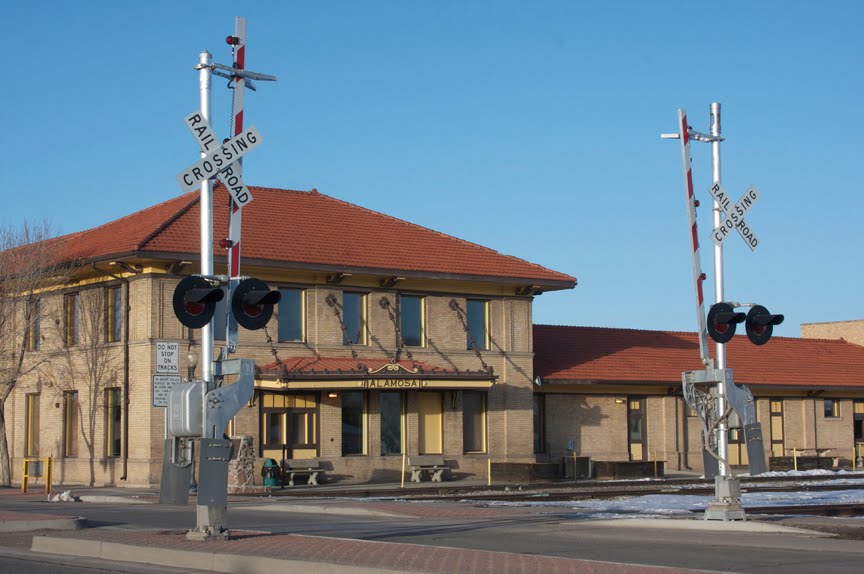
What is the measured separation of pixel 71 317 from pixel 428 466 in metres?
12.3

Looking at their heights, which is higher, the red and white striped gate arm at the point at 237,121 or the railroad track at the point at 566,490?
the red and white striped gate arm at the point at 237,121

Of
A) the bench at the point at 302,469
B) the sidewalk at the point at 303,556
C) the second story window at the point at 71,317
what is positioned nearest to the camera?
the sidewalk at the point at 303,556

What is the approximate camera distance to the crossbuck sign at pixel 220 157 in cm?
1497

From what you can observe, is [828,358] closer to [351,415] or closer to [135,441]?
[351,415]

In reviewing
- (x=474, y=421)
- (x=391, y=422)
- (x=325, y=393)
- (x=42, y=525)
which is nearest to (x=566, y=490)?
(x=391, y=422)

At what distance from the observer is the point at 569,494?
1138 inches

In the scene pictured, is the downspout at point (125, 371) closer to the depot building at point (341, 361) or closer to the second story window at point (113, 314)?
the depot building at point (341, 361)

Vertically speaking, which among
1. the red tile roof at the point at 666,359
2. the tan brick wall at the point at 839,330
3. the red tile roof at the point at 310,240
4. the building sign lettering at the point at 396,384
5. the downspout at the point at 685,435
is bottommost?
the downspout at the point at 685,435

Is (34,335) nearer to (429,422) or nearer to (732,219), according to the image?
(429,422)

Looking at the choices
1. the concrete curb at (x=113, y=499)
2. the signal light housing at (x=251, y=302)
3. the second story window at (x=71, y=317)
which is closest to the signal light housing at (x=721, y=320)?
→ the signal light housing at (x=251, y=302)

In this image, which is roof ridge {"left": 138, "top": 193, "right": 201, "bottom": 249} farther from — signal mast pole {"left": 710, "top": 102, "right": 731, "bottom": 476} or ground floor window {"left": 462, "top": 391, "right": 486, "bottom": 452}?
signal mast pole {"left": 710, "top": 102, "right": 731, "bottom": 476}

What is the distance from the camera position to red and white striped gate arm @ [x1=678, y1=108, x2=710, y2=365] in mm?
19391

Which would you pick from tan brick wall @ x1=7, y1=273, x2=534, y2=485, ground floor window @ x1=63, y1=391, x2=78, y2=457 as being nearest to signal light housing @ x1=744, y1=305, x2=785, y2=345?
tan brick wall @ x1=7, y1=273, x2=534, y2=485

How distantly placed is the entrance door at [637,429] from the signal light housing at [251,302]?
31.7m
